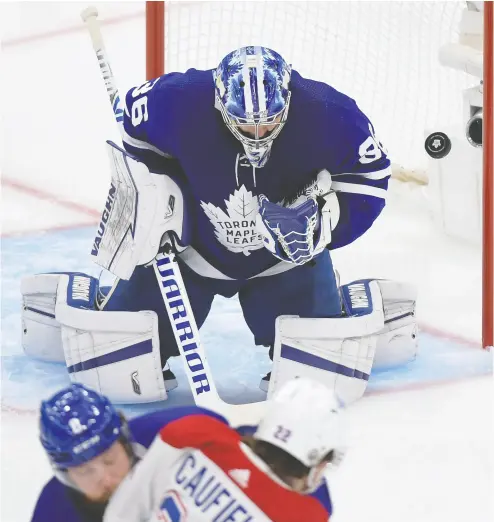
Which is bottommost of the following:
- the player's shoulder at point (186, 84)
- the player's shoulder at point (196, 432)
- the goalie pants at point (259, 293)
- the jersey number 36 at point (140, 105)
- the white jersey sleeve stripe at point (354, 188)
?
the goalie pants at point (259, 293)

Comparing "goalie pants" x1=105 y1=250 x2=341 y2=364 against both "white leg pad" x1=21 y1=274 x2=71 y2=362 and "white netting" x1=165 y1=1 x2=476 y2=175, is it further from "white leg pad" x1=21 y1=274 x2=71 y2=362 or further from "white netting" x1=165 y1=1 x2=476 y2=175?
"white netting" x1=165 y1=1 x2=476 y2=175

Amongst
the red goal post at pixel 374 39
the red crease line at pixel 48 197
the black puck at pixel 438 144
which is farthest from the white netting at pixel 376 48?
the red crease line at pixel 48 197

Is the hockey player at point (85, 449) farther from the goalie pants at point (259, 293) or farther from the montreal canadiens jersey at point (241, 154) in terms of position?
the goalie pants at point (259, 293)

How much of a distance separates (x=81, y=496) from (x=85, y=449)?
0.13 meters

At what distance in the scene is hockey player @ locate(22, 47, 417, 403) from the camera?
10.1ft

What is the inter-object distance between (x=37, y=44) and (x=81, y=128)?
500 millimetres

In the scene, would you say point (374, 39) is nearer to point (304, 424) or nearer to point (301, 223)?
point (301, 223)

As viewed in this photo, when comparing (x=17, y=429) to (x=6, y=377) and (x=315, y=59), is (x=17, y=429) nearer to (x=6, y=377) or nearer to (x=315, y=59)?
(x=6, y=377)

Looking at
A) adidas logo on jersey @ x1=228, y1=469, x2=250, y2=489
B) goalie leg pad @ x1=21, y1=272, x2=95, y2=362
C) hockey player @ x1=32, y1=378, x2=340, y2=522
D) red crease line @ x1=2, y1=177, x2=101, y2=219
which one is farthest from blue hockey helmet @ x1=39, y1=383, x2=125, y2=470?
red crease line @ x1=2, y1=177, x2=101, y2=219

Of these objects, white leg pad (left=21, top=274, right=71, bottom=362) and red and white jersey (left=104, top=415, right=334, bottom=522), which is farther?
white leg pad (left=21, top=274, right=71, bottom=362)

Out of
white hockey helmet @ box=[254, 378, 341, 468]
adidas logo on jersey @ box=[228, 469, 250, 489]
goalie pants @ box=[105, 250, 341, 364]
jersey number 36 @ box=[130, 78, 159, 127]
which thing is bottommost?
goalie pants @ box=[105, 250, 341, 364]

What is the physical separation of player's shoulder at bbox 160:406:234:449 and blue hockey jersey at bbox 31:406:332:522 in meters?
0.05

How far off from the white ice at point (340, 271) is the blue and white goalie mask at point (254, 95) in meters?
0.64

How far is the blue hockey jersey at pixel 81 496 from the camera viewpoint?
223 centimetres
